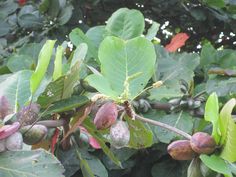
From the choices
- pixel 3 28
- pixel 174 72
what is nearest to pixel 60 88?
pixel 174 72

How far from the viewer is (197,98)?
2.97 ft

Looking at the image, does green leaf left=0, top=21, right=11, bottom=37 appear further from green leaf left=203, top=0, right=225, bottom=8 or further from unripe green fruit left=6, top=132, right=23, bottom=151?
unripe green fruit left=6, top=132, right=23, bottom=151

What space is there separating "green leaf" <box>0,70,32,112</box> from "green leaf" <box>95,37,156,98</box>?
126 mm

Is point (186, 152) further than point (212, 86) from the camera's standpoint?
No

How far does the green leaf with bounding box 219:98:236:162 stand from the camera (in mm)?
556

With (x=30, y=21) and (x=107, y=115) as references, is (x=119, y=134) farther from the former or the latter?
(x=30, y=21)

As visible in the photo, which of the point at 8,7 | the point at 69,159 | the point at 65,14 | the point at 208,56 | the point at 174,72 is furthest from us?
the point at 8,7

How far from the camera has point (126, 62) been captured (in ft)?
2.16

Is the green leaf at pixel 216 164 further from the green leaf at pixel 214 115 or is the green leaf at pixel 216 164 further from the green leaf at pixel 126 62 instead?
the green leaf at pixel 126 62

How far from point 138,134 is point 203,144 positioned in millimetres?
122

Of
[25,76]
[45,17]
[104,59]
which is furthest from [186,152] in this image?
[45,17]

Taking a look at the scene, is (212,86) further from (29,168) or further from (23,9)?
(23,9)

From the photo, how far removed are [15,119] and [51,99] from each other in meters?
0.07

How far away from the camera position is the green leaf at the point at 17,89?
67 cm
